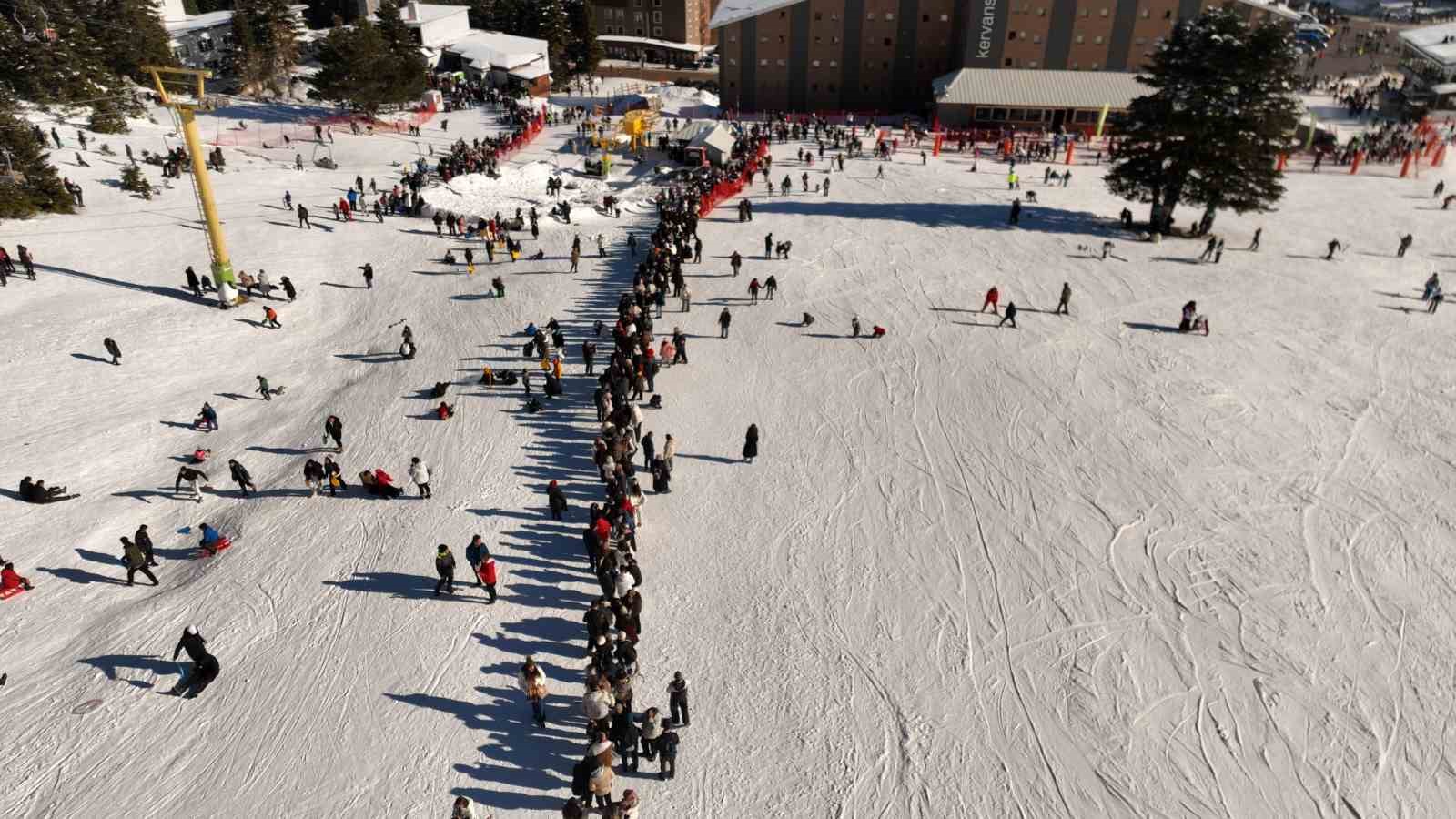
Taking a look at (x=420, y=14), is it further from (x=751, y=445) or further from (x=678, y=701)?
(x=678, y=701)

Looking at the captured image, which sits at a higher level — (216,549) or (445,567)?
(445,567)

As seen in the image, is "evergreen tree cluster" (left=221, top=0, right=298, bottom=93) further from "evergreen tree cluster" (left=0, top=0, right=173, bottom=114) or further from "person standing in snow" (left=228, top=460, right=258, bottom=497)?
"person standing in snow" (left=228, top=460, right=258, bottom=497)

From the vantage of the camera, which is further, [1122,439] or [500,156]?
[500,156]

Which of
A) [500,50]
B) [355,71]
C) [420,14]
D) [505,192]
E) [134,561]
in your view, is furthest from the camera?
[420,14]

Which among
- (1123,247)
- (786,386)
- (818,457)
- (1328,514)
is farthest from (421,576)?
(1123,247)

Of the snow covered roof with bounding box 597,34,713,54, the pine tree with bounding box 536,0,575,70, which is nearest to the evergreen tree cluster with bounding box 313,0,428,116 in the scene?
the pine tree with bounding box 536,0,575,70

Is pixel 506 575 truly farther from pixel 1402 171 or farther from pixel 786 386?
pixel 1402 171

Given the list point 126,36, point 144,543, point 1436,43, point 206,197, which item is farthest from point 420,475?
point 1436,43

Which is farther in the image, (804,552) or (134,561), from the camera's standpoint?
(804,552)

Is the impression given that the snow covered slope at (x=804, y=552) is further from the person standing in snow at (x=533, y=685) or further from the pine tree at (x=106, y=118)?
the pine tree at (x=106, y=118)
